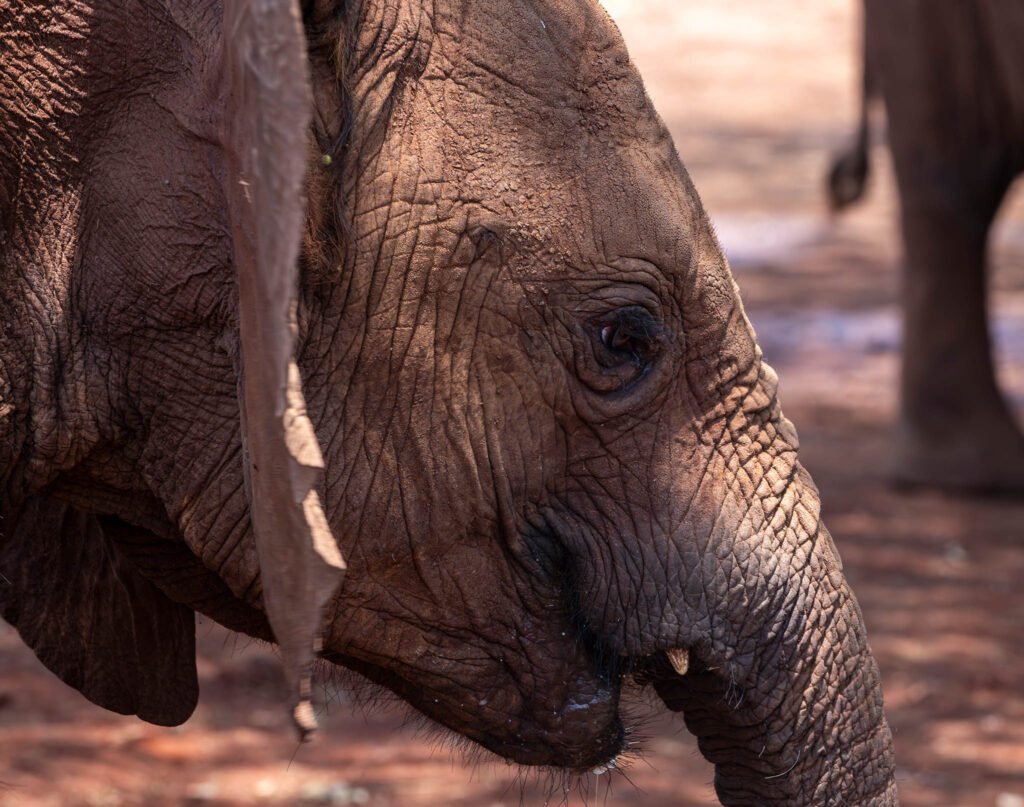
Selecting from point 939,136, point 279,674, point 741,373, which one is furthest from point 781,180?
point 741,373

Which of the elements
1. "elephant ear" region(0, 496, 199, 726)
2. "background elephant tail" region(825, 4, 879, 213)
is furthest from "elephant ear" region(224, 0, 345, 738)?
"background elephant tail" region(825, 4, 879, 213)

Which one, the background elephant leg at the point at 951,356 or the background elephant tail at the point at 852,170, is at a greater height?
the background elephant tail at the point at 852,170

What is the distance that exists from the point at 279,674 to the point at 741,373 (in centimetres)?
295

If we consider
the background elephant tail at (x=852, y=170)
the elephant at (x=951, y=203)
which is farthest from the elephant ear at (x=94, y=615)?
the background elephant tail at (x=852, y=170)

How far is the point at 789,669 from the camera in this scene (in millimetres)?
2271

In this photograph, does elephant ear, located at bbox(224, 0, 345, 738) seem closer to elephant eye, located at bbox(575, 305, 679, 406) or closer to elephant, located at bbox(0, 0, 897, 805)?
elephant, located at bbox(0, 0, 897, 805)

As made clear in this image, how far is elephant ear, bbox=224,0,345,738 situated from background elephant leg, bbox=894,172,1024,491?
472cm

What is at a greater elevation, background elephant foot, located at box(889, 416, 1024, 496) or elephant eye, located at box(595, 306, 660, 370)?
background elephant foot, located at box(889, 416, 1024, 496)

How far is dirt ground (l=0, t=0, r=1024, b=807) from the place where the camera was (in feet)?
14.0

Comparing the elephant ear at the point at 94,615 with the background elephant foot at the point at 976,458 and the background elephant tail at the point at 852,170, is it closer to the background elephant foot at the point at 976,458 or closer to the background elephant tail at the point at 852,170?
the background elephant foot at the point at 976,458

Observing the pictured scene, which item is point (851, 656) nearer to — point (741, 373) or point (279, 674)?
point (741, 373)

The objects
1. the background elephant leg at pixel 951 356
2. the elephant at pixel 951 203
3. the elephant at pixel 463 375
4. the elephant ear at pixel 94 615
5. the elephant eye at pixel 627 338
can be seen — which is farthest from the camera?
the background elephant leg at pixel 951 356

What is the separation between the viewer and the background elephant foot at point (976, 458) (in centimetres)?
648

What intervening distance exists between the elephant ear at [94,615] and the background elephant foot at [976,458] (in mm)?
4359
